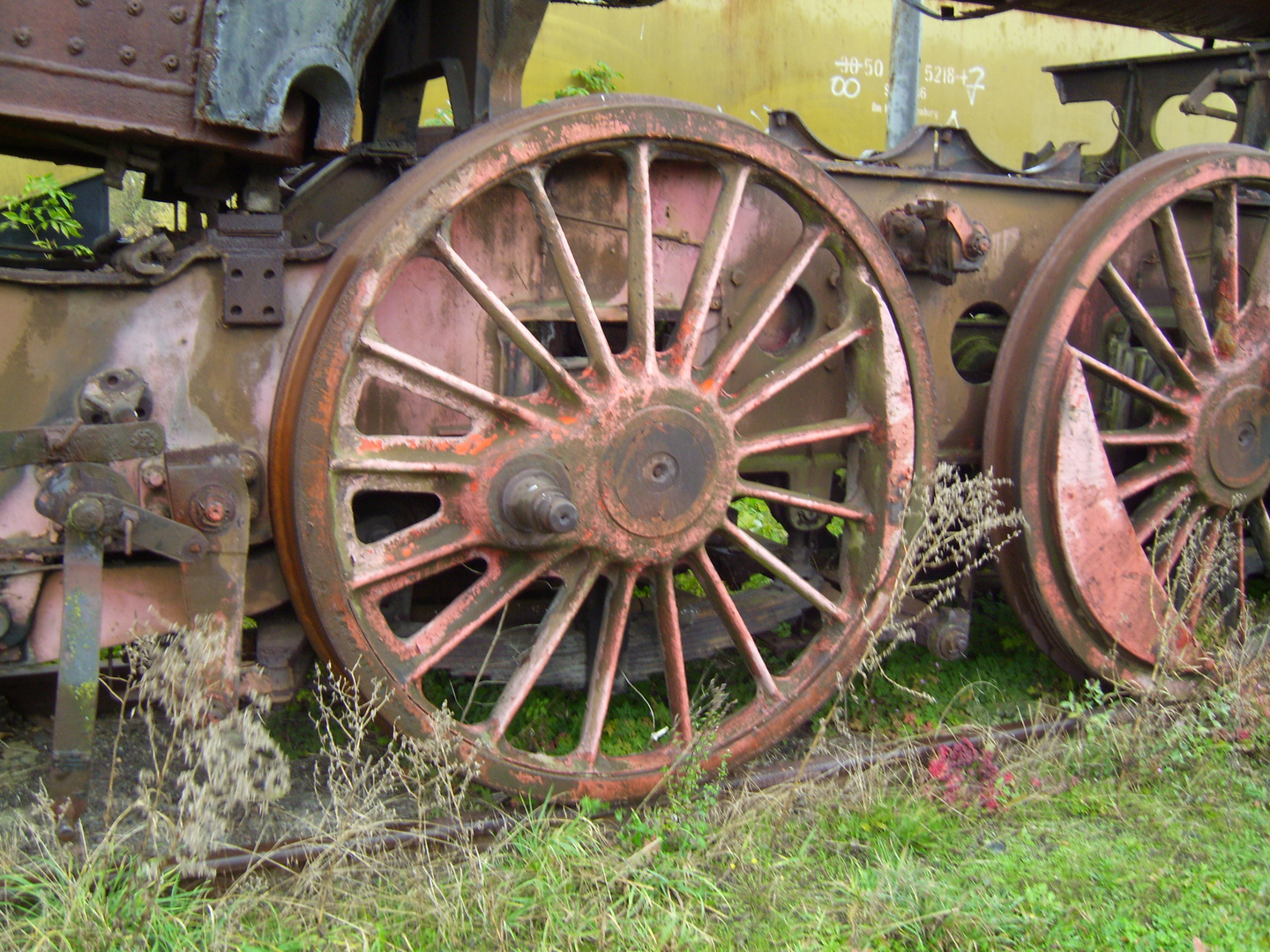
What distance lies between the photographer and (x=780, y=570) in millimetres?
3172

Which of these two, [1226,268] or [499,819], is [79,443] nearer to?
[499,819]

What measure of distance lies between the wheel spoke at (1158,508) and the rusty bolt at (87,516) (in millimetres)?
3150

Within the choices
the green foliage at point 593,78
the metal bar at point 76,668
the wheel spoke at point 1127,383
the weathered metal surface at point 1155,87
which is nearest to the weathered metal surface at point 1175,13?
the weathered metal surface at point 1155,87

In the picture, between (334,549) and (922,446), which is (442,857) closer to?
(334,549)

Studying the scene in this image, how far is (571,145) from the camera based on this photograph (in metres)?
2.75

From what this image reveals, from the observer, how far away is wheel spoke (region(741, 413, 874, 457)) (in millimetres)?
3109

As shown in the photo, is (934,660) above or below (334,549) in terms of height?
below

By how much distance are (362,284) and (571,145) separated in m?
0.65

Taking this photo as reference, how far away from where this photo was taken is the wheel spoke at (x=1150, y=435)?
3.66 meters

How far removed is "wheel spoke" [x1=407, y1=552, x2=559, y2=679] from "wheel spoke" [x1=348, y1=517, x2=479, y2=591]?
13cm

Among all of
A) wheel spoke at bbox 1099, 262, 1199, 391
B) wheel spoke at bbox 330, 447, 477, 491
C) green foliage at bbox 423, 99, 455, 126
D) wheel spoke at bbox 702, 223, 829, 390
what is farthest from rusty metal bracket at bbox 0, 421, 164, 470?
green foliage at bbox 423, 99, 455, 126

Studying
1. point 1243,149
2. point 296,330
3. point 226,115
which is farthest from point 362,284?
point 1243,149

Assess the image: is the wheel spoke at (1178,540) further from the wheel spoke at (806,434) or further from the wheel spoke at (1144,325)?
the wheel spoke at (806,434)

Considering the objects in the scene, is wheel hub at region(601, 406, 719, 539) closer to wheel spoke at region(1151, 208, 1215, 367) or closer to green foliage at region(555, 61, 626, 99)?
wheel spoke at region(1151, 208, 1215, 367)
